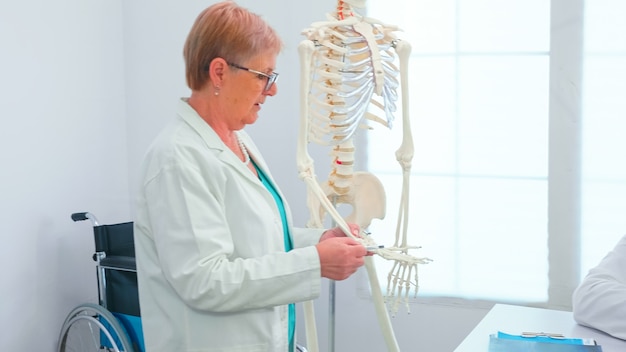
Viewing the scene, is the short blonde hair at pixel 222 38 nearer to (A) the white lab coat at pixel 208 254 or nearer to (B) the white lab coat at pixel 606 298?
(A) the white lab coat at pixel 208 254

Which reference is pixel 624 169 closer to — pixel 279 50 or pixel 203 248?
pixel 279 50

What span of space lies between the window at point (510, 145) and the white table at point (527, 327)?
943 mm

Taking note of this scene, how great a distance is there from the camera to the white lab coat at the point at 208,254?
1384 millimetres

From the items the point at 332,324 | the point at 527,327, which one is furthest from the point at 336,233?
the point at 332,324

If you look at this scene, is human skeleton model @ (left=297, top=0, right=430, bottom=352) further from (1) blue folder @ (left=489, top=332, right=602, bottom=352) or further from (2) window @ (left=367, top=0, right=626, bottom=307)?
(2) window @ (left=367, top=0, right=626, bottom=307)

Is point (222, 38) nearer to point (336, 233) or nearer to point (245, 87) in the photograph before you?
point (245, 87)

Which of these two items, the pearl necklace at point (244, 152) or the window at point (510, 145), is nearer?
the pearl necklace at point (244, 152)

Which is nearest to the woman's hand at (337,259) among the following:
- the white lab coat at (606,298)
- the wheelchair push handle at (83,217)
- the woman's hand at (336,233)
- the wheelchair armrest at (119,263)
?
the woman's hand at (336,233)

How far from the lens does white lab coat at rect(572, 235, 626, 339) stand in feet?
6.19

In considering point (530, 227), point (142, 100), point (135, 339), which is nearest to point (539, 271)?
point (530, 227)

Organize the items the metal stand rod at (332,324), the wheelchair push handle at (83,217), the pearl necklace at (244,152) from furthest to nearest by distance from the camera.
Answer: the wheelchair push handle at (83,217), the metal stand rod at (332,324), the pearl necklace at (244,152)

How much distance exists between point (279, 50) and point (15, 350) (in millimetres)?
1952

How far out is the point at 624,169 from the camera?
9.57 feet

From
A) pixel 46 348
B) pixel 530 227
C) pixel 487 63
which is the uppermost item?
pixel 487 63
